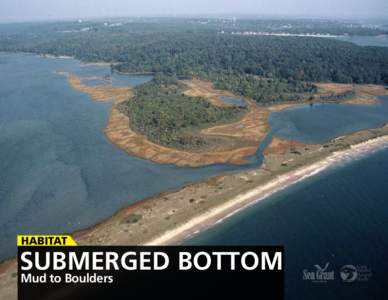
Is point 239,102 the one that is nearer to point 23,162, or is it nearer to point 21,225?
point 23,162

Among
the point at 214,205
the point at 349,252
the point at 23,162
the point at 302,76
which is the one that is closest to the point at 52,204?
the point at 23,162

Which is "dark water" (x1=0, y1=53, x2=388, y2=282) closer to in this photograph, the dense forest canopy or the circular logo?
the circular logo

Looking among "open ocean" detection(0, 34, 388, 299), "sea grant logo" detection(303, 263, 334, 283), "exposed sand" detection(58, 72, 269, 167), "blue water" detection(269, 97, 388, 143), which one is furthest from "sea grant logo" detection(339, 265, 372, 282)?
"blue water" detection(269, 97, 388, 143)

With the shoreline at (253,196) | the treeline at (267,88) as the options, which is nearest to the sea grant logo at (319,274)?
the shoreline at (253,196)

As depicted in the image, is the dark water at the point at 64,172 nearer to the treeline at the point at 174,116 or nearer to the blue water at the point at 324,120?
the treeline at the point at 174,116

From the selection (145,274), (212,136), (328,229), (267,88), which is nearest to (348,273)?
(328,229)
